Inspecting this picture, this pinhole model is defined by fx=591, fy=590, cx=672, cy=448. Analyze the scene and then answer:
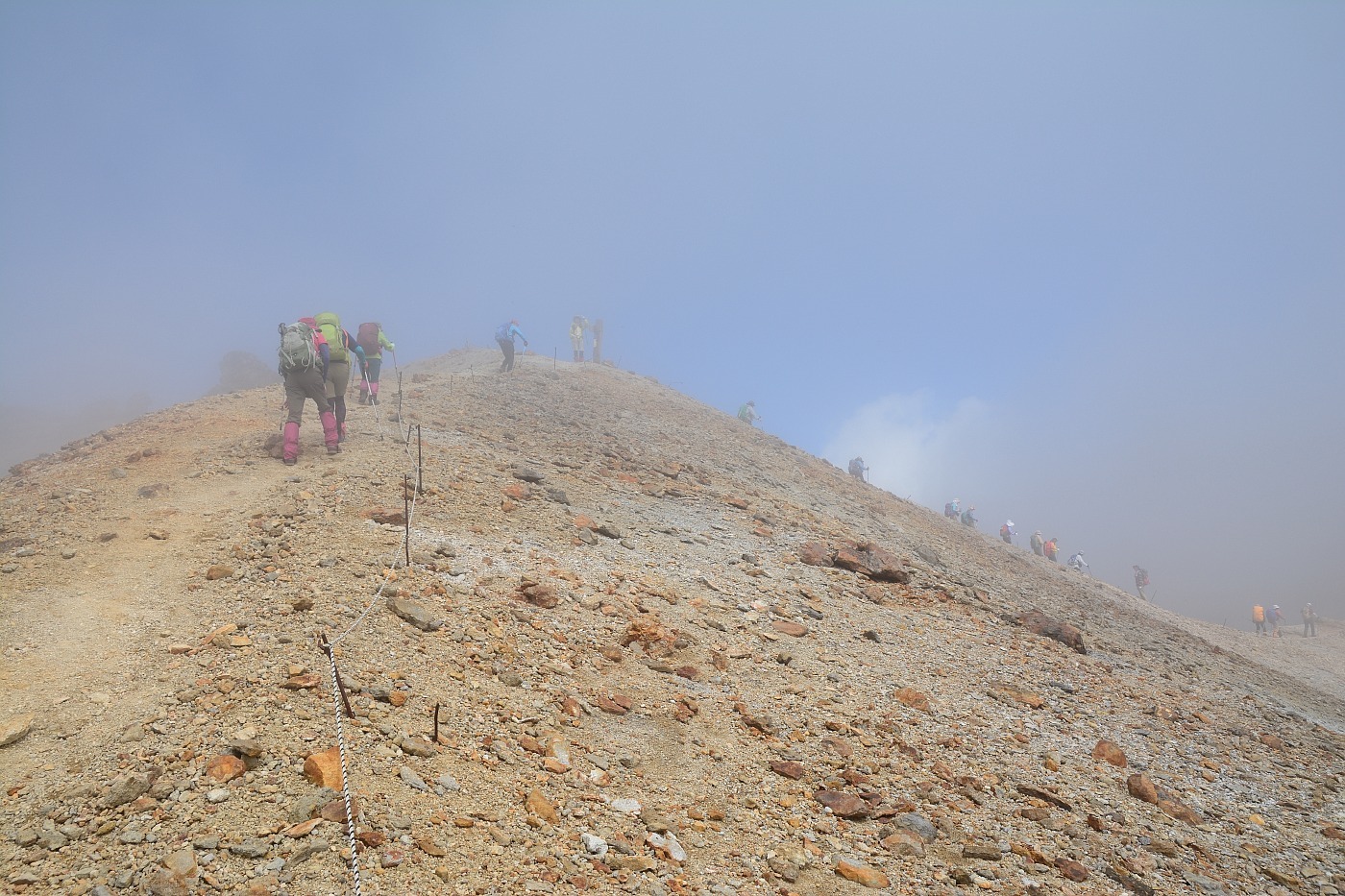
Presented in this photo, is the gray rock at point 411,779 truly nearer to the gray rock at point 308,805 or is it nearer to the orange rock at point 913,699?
the gray rock at point 308,805

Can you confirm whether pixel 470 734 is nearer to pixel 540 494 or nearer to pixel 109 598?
pixel 109 598

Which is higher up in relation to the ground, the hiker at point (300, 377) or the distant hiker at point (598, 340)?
the distant hiker at point (598, 340)

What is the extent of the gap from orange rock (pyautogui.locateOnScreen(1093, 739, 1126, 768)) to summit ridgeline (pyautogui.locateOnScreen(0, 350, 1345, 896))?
0.05 metres

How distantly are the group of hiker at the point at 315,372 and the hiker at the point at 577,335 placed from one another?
20268mm

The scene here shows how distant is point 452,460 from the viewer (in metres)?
10.8

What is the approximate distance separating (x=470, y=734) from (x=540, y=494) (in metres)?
5.87

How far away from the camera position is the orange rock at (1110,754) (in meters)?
6.00

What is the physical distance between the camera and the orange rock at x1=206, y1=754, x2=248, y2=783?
369cm

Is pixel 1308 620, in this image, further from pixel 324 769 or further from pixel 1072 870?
pixel 324 769

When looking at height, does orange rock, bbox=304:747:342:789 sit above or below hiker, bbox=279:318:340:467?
below

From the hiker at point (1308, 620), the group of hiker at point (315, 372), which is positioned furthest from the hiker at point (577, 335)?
the hiker at point (1308, 620)

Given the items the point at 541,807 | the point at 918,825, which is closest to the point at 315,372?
the point at 541,807

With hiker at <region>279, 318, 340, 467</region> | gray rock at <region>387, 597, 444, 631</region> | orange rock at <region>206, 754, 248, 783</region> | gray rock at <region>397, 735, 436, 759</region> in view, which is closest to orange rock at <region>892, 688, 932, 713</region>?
gray rock at <region>397, 735, 436, 759</region>

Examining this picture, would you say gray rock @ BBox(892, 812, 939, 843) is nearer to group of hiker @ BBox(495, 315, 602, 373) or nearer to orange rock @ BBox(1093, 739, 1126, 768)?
orange rock @ BBox(1093, 739, 1126, 768)
